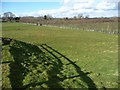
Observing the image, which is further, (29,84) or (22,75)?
(22,75)

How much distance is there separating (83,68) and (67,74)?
1723 millimetres

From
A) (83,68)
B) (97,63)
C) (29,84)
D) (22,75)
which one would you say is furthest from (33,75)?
(97,63)

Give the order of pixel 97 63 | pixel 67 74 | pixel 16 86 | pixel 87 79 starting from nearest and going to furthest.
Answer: pixel 16 86, pixel 87 79, pixel 67 74, pixel 97 63

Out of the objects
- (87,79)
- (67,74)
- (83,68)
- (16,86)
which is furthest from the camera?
(83,68)

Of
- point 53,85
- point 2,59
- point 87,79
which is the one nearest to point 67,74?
point 87,79

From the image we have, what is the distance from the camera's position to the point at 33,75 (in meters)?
10.2

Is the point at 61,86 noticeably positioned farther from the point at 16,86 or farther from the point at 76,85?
the point at 16,86

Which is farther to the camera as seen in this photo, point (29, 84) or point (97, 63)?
point (97, 63)

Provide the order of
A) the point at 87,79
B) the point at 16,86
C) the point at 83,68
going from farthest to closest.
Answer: the point at 83,68
the point at 87,79
the point at 16,86

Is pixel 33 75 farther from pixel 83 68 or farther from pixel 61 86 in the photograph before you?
pixel 83 68

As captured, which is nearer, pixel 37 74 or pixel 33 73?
pixel 37 74

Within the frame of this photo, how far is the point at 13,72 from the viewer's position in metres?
10.5

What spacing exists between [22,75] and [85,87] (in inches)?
105

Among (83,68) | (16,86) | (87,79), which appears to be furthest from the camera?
(83,68)
